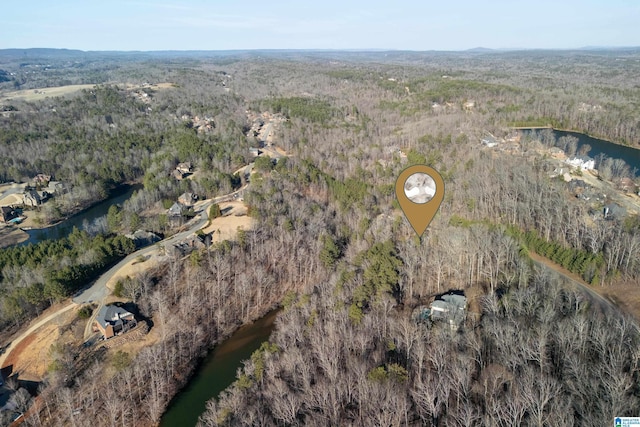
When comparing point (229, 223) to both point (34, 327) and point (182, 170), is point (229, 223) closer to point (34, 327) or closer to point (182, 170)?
point (34, 327)

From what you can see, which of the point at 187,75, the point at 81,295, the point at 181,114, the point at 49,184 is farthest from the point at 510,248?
the point at 187,75

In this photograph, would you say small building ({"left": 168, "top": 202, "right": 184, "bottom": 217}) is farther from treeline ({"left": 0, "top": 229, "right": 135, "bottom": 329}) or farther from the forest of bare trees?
treeline ({"left": 0, "top": 229, "right": 135, "bottom": 329})

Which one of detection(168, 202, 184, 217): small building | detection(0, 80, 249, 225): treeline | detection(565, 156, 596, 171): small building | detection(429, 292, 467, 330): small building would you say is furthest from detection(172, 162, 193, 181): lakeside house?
detection(565, 156, 596, 171): small building

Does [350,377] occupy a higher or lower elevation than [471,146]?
lower

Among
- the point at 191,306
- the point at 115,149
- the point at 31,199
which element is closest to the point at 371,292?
the point at 191,306

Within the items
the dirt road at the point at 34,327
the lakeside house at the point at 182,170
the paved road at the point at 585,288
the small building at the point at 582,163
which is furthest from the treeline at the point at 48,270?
the small building at the point at 582,163

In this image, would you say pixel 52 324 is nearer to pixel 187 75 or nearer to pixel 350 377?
pixel 350 377
